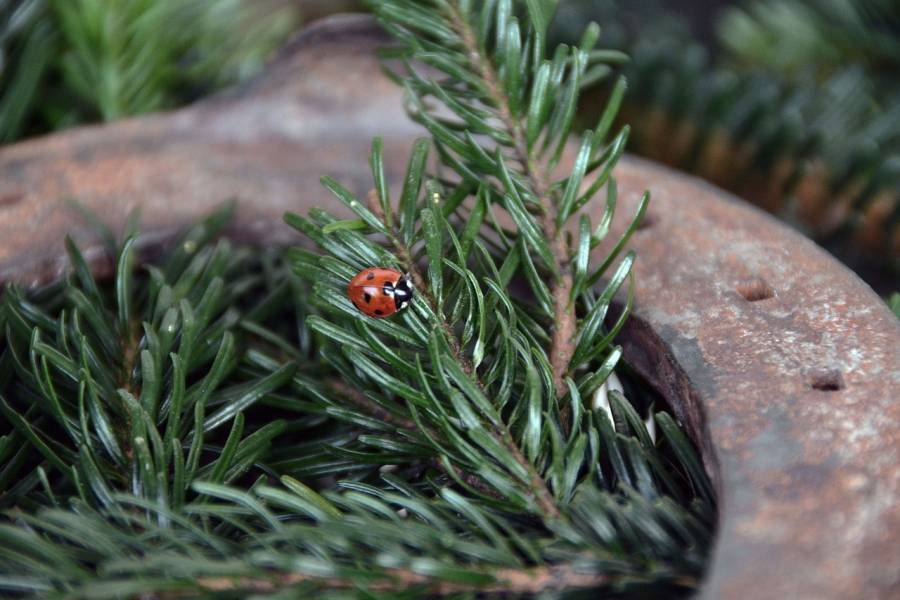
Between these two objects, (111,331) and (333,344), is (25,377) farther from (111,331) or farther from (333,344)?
(333,344)

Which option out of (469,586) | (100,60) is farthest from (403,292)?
(100,60)

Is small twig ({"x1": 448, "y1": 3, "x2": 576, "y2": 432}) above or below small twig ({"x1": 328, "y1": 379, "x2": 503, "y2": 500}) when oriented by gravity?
above

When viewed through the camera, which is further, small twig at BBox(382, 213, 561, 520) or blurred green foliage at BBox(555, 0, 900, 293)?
blurred green foliage at BBox(555, 0, 900, 293)

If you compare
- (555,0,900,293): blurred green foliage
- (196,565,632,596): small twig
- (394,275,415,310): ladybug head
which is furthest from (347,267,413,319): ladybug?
(555,0,900,293): blurred green foliage

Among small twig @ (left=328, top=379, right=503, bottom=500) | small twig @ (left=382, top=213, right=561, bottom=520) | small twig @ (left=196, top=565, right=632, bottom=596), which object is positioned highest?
small twig @ (left=382, top=213, right=561, bottom=520)

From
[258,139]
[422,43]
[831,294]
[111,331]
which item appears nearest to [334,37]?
[258,139]

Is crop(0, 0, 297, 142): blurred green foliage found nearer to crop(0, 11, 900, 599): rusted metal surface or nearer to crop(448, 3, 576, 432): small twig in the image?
crop(0, 11, 900, 599): rusted metal surface

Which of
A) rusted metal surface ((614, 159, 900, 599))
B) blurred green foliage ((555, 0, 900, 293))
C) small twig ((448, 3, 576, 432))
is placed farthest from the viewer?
blurred green foliage ((555, 0, 900, 293))
